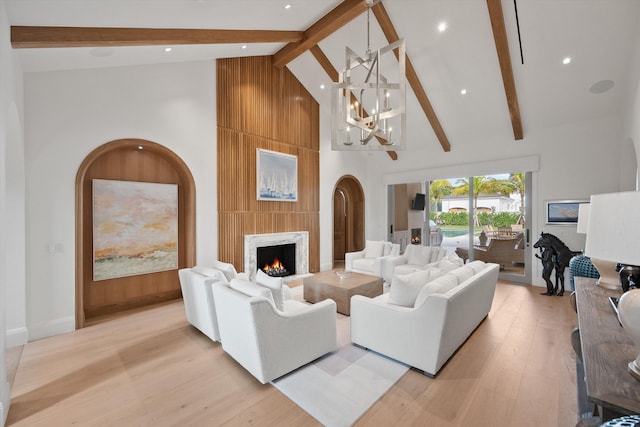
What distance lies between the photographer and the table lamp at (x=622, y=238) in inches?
46.5

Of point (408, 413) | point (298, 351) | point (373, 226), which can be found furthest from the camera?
point (373, 226)

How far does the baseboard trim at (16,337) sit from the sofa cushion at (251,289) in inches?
106

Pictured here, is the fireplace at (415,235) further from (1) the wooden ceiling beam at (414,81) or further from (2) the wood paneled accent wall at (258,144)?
(2) the wood paneled accent wall at (258,144)

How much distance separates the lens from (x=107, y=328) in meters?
3.70

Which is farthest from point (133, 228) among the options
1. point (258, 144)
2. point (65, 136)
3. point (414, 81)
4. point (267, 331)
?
point (414, 81)

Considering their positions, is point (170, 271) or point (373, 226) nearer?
point (170, 271)

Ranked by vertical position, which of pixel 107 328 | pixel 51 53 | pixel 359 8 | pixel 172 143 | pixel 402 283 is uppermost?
pixel 359 8

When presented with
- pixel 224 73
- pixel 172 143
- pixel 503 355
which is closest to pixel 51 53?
pixel 172 143

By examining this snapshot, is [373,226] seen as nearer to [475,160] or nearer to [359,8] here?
[475,160]

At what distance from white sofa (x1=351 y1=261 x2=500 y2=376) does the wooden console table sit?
0.92 m

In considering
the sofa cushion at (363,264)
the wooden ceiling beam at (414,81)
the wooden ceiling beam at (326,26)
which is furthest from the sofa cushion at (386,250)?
the wooden ceiling beam at (326,26)

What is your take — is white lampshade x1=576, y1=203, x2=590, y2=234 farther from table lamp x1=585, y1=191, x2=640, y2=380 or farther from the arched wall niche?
the arched wall niche

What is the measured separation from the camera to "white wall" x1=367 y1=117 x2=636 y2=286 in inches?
196

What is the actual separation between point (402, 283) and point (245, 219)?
3.75 meters
